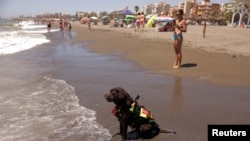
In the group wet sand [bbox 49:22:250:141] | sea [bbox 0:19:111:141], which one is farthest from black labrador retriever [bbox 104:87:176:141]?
sea [bbox 0:19:111:141]

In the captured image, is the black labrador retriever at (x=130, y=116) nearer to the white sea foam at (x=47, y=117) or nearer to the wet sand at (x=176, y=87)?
the wet sand at (x=176, y=87)

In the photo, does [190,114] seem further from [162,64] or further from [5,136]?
[162,64]

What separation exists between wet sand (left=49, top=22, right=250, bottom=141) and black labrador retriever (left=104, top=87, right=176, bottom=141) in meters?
0.18

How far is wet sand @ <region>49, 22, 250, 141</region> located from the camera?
4.62m

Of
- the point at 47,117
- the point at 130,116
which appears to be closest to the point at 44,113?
the point at 47,117

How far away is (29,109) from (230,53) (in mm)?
8473

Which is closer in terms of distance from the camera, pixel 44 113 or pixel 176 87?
pixel 44 113

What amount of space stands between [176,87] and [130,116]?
3096 mm

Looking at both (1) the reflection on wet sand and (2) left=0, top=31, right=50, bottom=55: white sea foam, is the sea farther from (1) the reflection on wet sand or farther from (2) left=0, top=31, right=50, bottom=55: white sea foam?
(2) left=0, top=31, right=50, bottom=55: white sea foam

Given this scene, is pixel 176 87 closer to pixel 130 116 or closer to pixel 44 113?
pixel 130 116

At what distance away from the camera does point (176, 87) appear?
265 inches

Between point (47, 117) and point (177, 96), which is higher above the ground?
point (177, 96)

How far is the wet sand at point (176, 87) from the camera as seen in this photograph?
462 centimetres

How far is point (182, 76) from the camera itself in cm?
784
